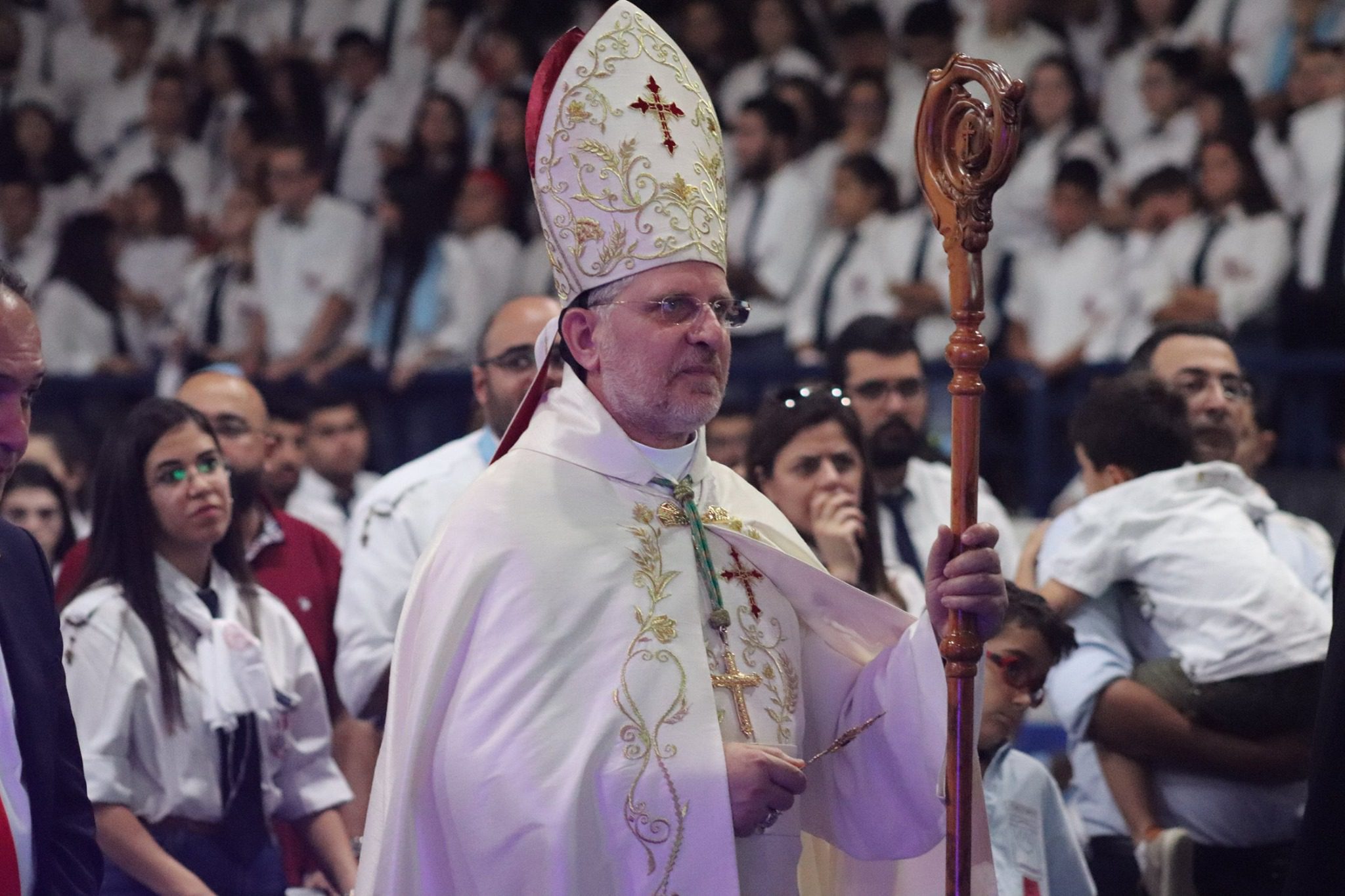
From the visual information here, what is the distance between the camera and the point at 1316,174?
8.41 meters

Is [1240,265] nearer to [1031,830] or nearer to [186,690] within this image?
[1031,830]

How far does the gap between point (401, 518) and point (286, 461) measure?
206cm

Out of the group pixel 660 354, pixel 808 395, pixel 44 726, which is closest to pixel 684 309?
pixel 660 354

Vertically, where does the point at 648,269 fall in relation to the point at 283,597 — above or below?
above

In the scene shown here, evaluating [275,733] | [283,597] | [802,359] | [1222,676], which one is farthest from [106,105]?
[1222,676]

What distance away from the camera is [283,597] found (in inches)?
222

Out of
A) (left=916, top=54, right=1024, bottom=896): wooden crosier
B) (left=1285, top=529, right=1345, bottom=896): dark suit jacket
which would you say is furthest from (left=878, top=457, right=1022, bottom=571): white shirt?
(left=1285, top=529, right=1345, bottom=896): dark suit jacket

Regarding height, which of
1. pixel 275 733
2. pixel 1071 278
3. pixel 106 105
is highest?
pixel 106 105

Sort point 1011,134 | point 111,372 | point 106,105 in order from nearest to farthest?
1. point 1011,134
2. point 111,372
3. point 106,105

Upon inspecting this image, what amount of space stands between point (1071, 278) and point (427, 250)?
11.9 ft

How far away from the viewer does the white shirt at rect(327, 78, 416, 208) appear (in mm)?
11180

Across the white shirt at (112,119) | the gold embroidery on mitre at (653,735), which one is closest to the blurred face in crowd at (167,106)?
the white shirt at (112,119)

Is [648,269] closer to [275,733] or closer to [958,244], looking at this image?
[958,244]

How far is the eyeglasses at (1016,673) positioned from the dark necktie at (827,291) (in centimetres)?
496
